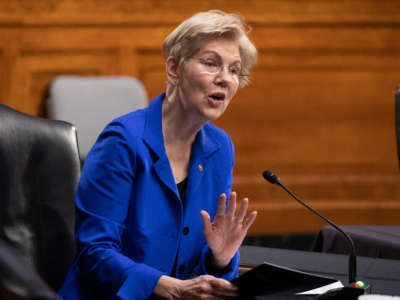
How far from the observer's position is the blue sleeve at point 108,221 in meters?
1.44

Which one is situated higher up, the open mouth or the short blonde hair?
the short blonde hair

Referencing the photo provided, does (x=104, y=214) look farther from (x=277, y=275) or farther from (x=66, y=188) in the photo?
(x=277, y=275)

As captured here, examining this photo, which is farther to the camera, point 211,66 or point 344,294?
point 211,66

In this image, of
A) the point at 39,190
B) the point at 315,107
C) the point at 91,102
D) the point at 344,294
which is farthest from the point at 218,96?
the point at 315,107

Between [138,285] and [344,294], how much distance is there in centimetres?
45

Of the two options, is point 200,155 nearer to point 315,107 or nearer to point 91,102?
point 91,102

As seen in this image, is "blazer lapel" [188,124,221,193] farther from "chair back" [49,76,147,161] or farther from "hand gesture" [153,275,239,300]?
"chair back" [49,76,147,161]

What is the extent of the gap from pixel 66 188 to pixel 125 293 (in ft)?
1.11

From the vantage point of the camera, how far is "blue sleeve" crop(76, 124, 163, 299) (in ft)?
4.72

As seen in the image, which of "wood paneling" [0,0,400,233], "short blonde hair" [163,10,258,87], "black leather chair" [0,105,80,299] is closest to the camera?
"black leather chair" [0,105,80,299]

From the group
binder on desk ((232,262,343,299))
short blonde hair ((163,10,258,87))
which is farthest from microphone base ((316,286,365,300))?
short blonde hair ((163,10,258,87))

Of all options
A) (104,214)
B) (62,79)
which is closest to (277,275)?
(104,214)

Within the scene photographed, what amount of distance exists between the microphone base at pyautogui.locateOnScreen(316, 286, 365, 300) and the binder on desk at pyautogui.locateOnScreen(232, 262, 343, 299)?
55mm

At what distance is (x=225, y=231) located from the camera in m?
1.58
